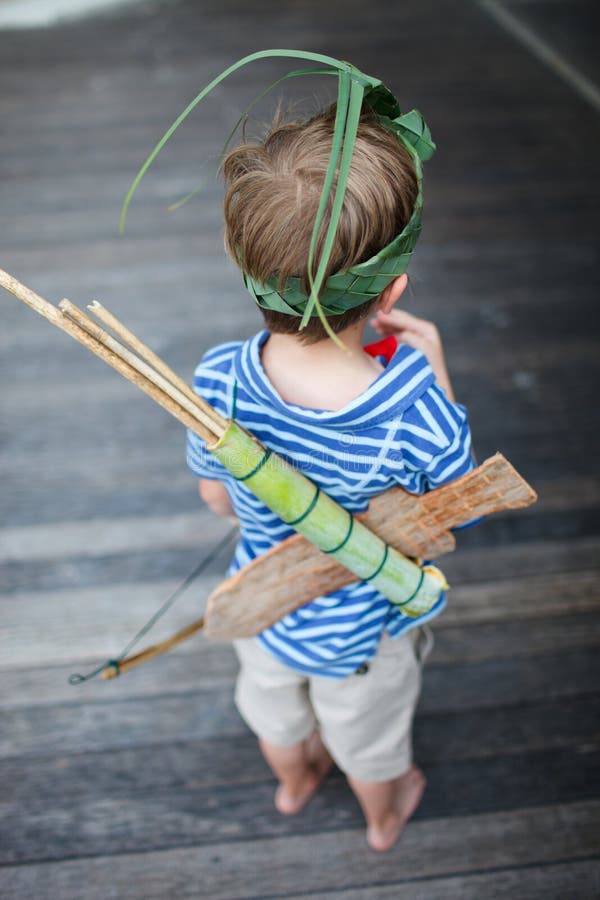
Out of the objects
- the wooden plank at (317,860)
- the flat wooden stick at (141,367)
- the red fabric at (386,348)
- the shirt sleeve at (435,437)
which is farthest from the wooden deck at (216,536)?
the flat wooden stick at (141,367)

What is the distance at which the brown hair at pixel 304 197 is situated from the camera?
71 cm

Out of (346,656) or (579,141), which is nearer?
(346,656)

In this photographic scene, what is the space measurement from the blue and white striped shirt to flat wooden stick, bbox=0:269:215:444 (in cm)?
8

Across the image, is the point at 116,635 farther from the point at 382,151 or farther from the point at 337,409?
the point at 382,151

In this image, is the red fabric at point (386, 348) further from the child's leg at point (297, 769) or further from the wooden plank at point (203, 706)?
the wooden plank at point (203, 706)

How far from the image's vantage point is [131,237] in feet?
8.98

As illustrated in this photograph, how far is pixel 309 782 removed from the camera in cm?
143

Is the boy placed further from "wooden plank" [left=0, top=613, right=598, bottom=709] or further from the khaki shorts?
"wooden plank" [left=0, top=613, right=598, bottom=709]

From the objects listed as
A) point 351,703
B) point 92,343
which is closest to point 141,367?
point 92,343

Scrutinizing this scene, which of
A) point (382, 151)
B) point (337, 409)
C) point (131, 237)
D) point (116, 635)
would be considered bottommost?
point (116, 635)

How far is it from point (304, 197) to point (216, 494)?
523mm

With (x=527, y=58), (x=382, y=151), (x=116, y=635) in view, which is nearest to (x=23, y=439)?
(x=116, y=635)

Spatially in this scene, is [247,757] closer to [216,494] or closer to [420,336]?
[216,494]

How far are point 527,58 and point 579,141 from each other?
0.85 m
